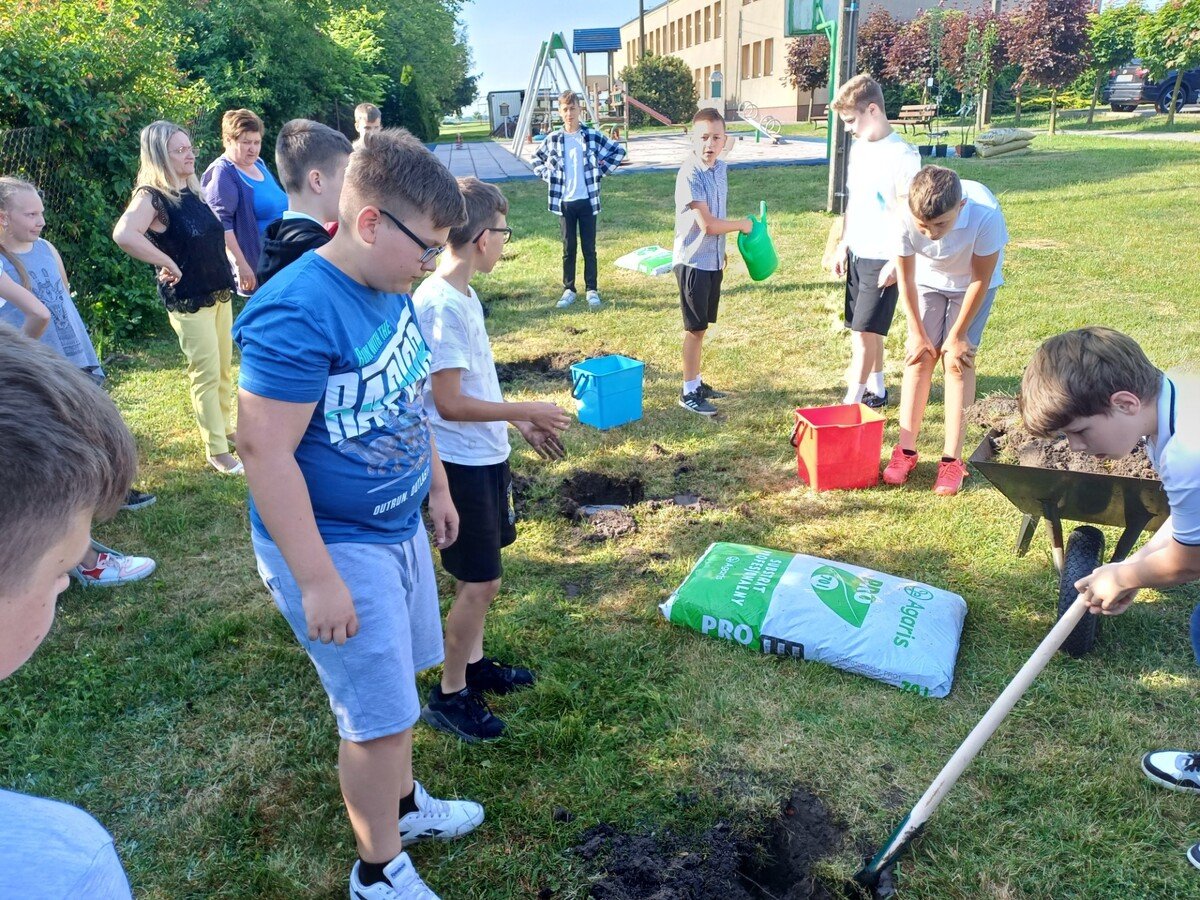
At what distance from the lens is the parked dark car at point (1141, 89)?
2532 centimetres

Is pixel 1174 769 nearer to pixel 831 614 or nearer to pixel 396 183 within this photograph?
pixel 831 614

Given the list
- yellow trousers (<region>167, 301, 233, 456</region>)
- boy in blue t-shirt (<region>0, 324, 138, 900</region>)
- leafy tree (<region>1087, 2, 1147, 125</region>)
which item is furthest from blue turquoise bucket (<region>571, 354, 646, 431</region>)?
leafy tree (<region>1087, 2, 1147, 125</region>)

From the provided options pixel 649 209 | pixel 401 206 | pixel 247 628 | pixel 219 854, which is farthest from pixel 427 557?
pixel 649 209

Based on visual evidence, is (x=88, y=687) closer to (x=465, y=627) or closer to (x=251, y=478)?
(x=465, y=627)

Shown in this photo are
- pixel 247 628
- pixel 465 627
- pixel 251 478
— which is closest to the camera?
pixel 251 478

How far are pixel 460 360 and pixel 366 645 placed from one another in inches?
37.7

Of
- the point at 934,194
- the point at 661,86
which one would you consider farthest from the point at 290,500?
the point at 661,86

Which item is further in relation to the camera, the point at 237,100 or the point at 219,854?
the point at 237,100

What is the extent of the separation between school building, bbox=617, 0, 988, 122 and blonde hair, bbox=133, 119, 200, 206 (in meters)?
34.4

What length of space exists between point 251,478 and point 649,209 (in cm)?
1304

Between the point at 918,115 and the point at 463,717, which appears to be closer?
the point at 463,717

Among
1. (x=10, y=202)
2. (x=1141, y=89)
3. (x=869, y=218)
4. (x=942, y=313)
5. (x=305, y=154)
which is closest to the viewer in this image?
(x=305, y=154)

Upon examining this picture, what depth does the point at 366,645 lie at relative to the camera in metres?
1.92

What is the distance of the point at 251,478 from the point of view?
1742 mm
